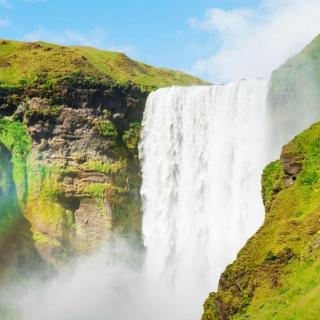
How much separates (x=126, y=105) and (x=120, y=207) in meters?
8.54

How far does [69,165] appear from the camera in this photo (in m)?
45.6

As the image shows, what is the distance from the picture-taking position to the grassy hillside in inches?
1826

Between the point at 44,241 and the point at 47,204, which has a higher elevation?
the point at 47,204

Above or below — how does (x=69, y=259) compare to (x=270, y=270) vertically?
above

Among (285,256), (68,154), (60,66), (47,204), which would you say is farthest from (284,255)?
(60,66)

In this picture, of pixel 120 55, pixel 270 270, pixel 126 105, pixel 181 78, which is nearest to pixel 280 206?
pixel 270 270

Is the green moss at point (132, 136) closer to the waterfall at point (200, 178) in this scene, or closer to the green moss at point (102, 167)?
the waterfall at point (200, 178)

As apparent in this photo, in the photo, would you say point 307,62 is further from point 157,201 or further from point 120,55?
point 120,55

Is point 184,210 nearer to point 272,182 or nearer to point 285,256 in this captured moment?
point 272,182

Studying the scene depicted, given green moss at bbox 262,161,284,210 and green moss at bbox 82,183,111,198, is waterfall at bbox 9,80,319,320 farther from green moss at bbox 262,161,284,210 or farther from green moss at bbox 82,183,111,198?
green moss at bbox 262,161,284,210

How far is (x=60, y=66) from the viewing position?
154 feet

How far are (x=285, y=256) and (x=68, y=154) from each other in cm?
3133

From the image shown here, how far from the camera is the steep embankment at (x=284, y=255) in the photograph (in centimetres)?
1465

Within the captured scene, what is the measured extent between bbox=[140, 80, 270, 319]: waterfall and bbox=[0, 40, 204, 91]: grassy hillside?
4.57 m
